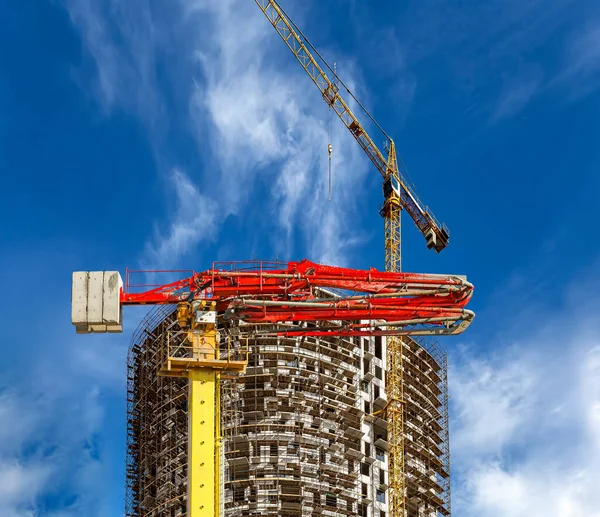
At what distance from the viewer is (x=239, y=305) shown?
70.6 metres

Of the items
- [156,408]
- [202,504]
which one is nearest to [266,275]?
[202,504]

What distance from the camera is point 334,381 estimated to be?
11281 centimetres

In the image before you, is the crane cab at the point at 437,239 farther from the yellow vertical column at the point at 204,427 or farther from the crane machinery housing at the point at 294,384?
the yellow vertical column at the point at 204,427

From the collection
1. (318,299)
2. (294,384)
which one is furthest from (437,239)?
(318,299)

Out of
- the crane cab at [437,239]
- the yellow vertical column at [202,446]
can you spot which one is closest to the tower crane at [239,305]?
the yellow vertical column at [202,446]

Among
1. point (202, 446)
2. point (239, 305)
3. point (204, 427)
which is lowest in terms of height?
point (202, 446)

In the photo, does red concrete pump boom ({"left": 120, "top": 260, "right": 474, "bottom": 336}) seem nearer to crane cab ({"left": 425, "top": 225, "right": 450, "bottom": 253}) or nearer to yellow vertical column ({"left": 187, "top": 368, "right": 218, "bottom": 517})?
yellow vertical column ({"left": 187, "top": 368, "right": 218, "bottom": 517})

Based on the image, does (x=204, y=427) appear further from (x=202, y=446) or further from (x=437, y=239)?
(x=437, y=239)

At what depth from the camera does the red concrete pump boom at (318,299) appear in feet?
235

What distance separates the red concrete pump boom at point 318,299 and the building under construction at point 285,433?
30677 millimetres

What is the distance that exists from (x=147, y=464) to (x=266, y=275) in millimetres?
46328

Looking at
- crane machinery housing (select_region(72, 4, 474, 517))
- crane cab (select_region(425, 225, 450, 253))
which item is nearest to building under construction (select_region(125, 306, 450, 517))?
crane machinery housing (select_region(72, 4, 474, 517))

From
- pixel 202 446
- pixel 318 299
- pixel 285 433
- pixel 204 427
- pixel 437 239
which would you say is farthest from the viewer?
pixel 437 239

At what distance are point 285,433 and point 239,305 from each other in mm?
38240
